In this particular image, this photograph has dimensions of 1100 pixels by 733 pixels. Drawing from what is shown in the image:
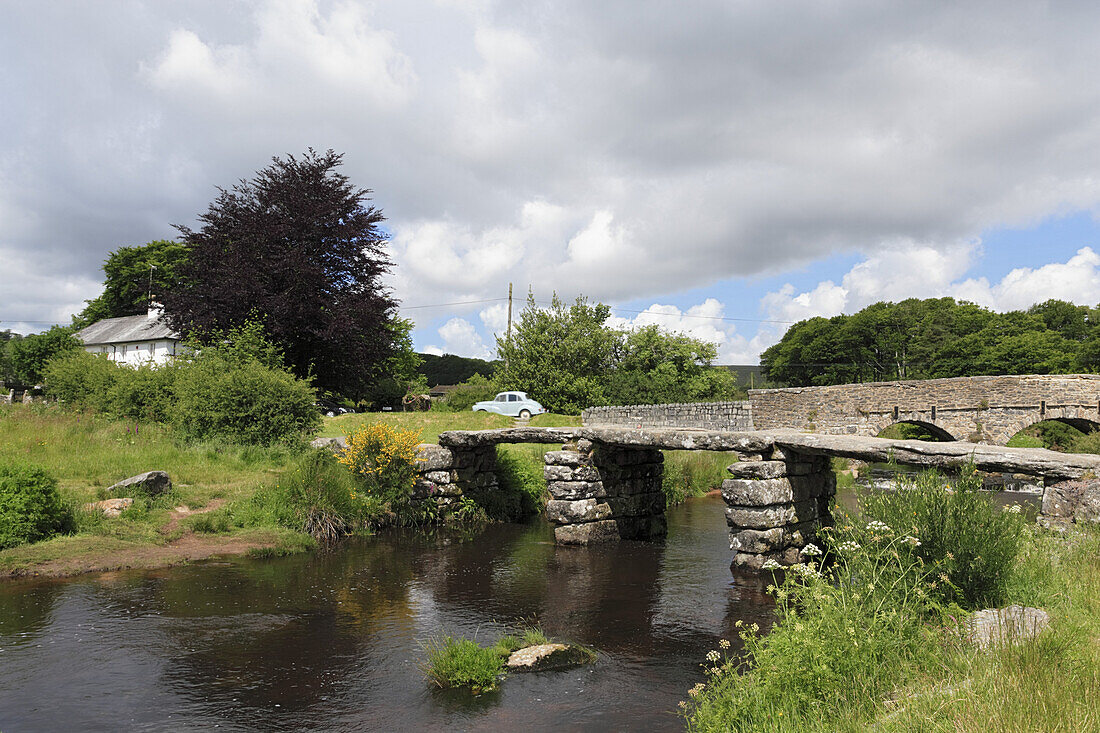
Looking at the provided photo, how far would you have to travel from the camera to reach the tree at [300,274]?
2616 centimetres

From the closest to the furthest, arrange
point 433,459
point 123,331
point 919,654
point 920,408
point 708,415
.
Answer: point 919,654 < point 433,459 < point 920,408 < point 708,415 < point 123,331

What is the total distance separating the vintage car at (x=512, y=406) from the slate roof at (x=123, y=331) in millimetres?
25863

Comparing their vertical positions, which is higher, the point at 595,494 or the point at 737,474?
the point at 737,474

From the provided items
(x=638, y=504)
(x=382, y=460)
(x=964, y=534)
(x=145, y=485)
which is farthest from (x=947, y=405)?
(x=145, y=485)

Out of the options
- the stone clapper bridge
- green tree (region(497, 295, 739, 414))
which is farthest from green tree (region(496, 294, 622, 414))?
the stone clapper bridge

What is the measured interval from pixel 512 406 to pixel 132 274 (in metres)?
37.8

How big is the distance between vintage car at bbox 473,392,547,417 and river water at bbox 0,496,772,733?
59.9 ft

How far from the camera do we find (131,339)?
46344mm

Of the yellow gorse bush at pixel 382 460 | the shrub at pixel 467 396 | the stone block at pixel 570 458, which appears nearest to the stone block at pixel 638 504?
the stone block at pixel 570 458

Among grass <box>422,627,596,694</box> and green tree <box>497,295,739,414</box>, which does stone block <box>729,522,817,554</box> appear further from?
green tree <box>497,295,739,414</box>

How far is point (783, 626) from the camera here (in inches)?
199

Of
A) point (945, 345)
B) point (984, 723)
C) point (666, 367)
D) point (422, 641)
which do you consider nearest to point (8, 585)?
point (422, 641)

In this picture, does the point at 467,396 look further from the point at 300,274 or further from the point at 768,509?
the point at 768,509

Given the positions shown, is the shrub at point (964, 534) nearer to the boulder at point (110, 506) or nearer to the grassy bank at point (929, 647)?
the grassy bank at point (929, 647)
